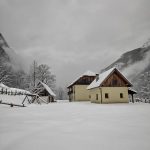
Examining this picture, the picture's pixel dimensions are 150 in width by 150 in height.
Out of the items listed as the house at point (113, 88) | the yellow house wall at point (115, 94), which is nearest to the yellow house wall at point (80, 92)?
the house at point (113, 88)

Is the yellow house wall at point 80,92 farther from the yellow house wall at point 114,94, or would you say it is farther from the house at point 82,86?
the yellow house wall at point 114,94

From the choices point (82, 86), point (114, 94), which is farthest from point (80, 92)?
point (114, 94)

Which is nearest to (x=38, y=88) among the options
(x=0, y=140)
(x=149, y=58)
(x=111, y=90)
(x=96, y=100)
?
(x=96, y=100)

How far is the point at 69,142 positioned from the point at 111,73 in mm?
27141

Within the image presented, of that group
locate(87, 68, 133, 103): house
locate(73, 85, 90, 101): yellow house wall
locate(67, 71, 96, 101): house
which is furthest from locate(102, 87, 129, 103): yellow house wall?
locate(73, 85, 90, 101): yellow house wall

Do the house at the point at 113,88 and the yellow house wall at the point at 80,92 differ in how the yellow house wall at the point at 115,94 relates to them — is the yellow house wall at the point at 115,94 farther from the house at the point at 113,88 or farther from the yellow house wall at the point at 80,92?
the yellow house wall at the point at 80,92

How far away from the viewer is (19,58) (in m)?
88.6

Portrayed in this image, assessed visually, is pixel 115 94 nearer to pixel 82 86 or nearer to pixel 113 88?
pixel 113 88

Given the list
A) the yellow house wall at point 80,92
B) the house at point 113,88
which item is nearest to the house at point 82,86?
the yellow house wall at point 80,92

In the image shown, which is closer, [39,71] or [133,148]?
[133,148]

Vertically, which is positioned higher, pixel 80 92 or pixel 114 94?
pixel 80 92

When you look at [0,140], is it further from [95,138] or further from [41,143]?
[95,138]

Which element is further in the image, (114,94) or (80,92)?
(80,92)

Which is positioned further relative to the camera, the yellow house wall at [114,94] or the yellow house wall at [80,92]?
the yellow house wall at [80,92]
